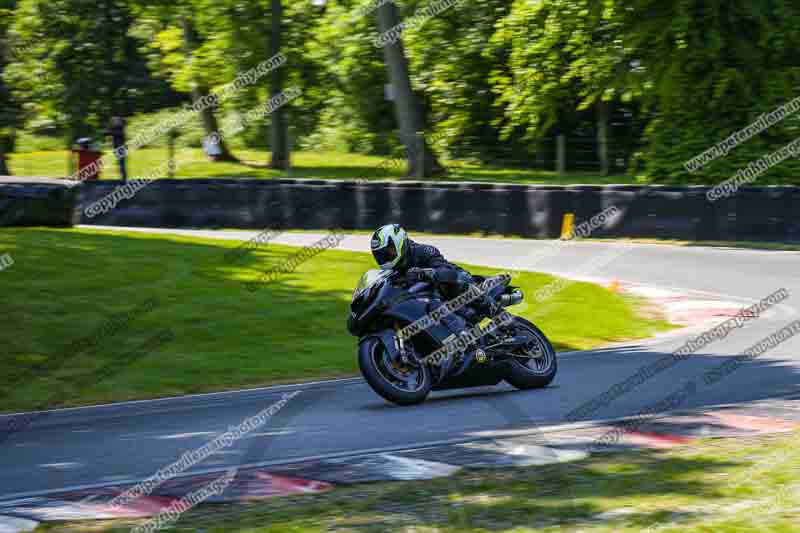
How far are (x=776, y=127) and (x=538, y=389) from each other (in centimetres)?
1563

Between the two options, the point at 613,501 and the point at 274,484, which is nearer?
the point at 613,501

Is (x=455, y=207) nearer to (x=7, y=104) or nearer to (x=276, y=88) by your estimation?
(x=276, y=88)

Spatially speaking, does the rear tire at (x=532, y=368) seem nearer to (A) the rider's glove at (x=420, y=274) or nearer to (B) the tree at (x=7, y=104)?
(A) the rider's glove at (x=420, y=274)

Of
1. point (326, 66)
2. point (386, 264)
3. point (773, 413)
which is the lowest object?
point (773, 413)

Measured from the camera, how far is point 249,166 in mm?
35969

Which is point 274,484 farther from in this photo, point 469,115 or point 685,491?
point 469,115

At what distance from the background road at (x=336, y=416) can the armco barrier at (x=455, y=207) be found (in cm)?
722

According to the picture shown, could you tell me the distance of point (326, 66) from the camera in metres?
37.3

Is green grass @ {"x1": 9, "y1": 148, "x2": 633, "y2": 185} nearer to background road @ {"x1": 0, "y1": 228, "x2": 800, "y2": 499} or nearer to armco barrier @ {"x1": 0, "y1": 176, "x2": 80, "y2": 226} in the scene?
armco barrier @ {"x1": 0, "y1": 176, "x2": 80, "y2": 226}

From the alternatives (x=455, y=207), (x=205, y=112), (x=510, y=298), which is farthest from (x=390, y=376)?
(x=205, y=112)

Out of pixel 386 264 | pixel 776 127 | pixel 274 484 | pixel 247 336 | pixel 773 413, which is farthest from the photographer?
pixel 776 127

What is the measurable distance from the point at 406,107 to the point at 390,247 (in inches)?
803

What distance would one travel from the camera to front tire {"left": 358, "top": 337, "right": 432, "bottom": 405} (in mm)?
9500

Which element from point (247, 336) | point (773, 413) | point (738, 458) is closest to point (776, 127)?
point (247, 336)
